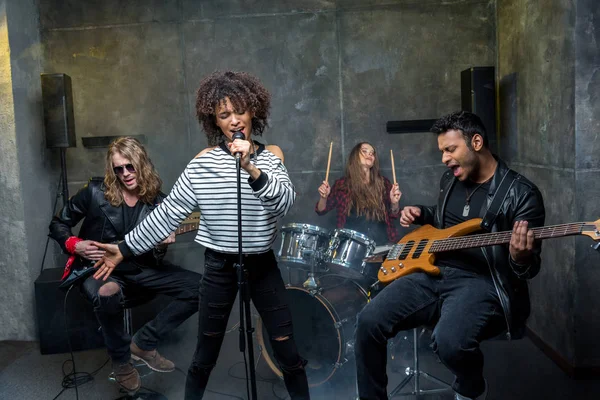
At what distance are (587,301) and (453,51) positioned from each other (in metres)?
2.51

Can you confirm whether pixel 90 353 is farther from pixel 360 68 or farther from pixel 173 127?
pixel 360 68

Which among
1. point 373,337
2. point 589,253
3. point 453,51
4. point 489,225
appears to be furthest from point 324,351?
point 453,51

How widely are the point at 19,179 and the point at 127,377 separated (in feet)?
7.21

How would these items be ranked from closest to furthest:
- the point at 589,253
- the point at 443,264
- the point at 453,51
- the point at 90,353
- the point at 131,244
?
the point at 131,244
the point at 443,264
the point at 589,253
the point at 90,353
the point at 453,51

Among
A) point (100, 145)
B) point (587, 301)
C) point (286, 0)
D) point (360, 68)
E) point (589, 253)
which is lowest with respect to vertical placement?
point (587, 301)

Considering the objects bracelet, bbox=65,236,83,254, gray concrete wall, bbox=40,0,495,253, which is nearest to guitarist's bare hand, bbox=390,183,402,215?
gray concrete wall, bbox=40,0,495,253

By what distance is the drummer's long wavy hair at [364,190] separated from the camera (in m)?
4.79

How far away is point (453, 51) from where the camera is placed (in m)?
5.34

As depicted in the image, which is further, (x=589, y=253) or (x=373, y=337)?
(x=589, y=253)

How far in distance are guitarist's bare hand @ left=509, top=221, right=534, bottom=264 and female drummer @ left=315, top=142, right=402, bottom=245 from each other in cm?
199

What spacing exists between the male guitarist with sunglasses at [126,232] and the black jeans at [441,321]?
1.43m

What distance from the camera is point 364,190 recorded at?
485cm

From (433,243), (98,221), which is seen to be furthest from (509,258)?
(98,221)

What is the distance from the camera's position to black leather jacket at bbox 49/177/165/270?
401 cm
